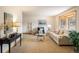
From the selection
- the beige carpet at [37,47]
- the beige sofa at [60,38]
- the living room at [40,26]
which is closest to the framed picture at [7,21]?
the living room at [40,26]

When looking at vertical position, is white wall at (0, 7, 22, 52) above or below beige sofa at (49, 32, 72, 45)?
above

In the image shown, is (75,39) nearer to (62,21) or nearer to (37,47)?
(62,21)

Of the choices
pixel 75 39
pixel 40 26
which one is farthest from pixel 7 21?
pixel 75 39

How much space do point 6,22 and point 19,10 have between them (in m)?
0.56

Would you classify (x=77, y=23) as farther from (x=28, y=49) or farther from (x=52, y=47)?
(x=28, y=49)

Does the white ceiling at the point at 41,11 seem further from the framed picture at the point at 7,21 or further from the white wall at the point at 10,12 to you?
the framed picture at the point at 7,21

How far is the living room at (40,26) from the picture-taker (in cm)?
377

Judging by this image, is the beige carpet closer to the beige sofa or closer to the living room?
the living room

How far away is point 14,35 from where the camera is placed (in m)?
3.94

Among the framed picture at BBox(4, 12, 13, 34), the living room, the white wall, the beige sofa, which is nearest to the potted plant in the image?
the living room

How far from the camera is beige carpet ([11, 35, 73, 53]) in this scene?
380 cm

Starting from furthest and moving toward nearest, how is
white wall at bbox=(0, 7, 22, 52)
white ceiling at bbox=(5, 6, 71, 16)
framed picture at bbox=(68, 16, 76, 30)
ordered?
1. framed picture at bbox=(68, 16, 76, 30)
2. white ceiling at bbox=(5, 6, 71, 16)
3. white wall at bbox=(0, 7, 22, 52)
